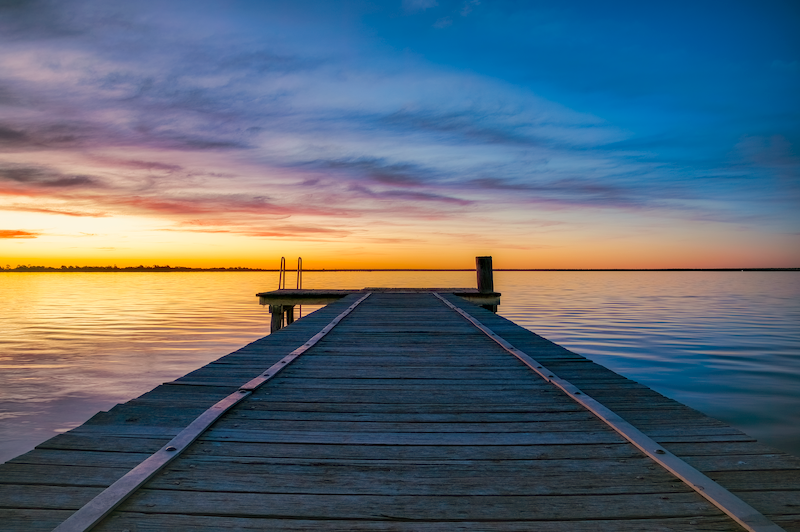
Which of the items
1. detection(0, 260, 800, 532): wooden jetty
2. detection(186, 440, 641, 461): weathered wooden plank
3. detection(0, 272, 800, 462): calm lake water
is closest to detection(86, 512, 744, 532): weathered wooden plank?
detection(0, 260, 800, 532): wooden jetty

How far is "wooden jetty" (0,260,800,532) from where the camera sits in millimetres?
2184

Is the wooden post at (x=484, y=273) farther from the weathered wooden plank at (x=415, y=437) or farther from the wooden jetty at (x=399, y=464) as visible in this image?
the weathered wooden plank at (x=415, y=437)

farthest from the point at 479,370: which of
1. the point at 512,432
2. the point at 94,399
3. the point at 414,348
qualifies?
the point at 94,399

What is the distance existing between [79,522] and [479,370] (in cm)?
393

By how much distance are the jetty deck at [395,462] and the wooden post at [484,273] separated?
37.6 feet

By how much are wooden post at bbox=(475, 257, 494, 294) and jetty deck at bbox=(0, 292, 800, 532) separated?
37.6 feet

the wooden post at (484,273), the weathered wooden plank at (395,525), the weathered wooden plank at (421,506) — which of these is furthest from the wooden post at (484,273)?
the weathered wooden plank at (395,525)

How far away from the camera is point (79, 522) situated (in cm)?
200

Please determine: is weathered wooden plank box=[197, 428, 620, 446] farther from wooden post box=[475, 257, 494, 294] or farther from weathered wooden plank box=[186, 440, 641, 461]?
wooden post box=[475, 257, 494, 294]

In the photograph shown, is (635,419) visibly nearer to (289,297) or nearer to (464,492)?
(464,492)

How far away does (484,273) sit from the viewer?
53.3ft

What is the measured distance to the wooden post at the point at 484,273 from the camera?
53.1ft

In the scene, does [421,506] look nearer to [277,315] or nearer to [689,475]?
[689,475]

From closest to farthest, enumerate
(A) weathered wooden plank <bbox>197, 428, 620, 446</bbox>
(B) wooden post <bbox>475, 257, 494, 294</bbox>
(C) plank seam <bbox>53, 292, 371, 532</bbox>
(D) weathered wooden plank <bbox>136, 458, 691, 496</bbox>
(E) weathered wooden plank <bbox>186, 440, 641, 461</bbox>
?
(C) plank seam <bbox>53, 292, 371, 532</bbox>, (D) weathered wooden plank <bbox>136, 458, 691, 496</bbox>, (E) weathered wooden plank <bbox>186, 440, 641, 461</bbox>, (A) weathered wooden plank <bbox>197, 428, 620, 446</bbox>, (B) wooden post <bbox>475, 257, 494, 294</bbox>
